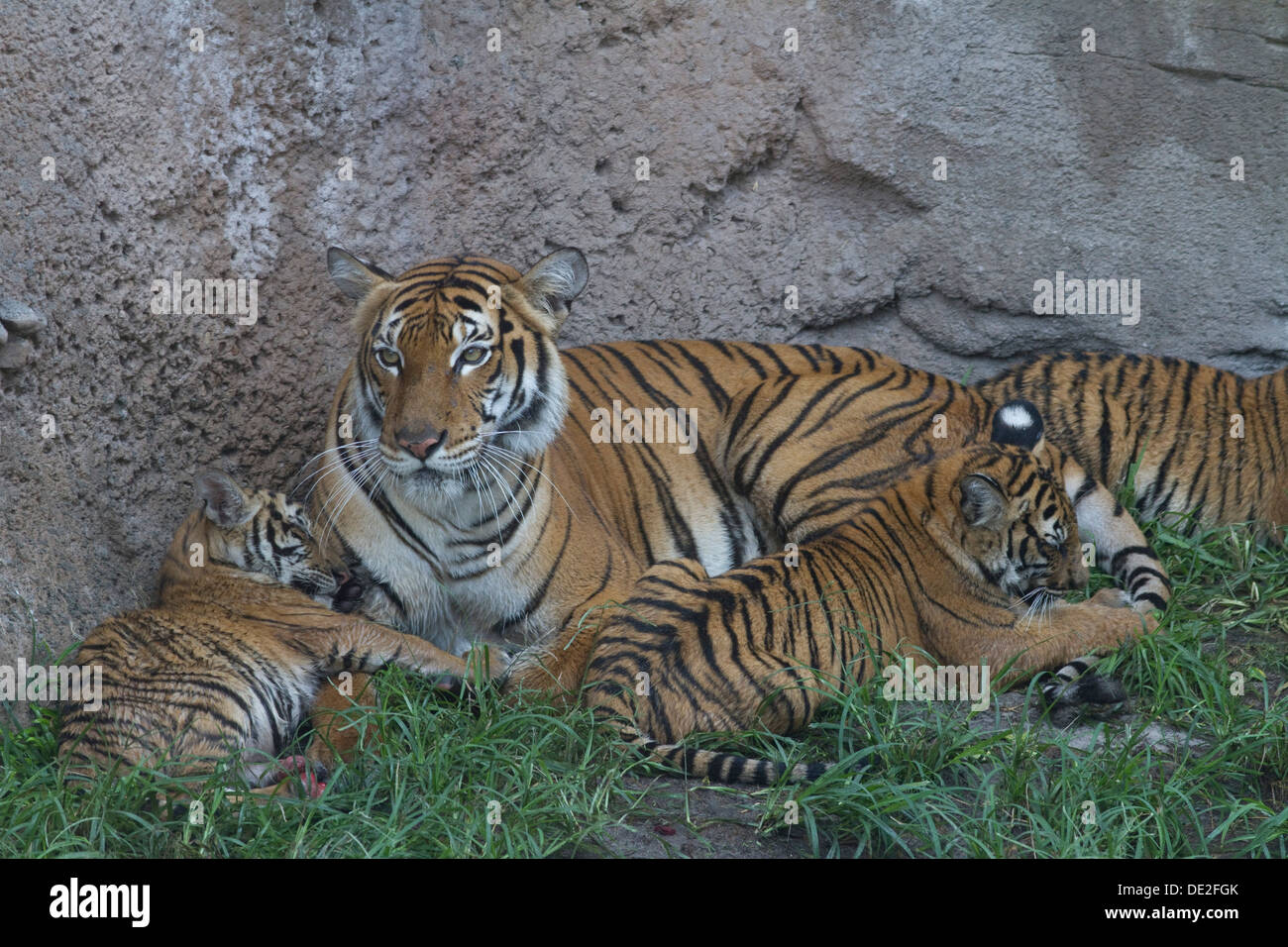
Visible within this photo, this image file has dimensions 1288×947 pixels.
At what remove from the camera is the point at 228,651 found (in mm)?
3848

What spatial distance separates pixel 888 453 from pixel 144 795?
2.63 metres

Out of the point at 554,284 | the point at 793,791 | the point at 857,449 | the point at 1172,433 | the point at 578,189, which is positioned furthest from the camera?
the point at 1172,433

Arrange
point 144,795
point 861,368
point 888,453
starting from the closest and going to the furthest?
point 144,795 → point 888,453 → point 861,368

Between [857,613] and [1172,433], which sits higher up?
[1172,433]

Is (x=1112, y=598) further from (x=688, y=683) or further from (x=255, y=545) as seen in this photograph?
(x=255, y=545)

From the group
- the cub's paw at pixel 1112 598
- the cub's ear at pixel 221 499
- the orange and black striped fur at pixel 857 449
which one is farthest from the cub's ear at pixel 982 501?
the cub's ear at pixel 221 499

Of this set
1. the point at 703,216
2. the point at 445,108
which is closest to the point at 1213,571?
the point at 703,216

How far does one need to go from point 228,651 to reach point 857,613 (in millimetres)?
1755

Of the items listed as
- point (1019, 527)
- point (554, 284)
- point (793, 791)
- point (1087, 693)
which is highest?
point (554, 284)

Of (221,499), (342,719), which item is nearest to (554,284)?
(221,499)

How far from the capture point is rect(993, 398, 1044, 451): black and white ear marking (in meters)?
4.69

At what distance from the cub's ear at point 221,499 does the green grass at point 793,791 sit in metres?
0.68

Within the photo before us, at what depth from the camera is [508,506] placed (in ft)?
13.8

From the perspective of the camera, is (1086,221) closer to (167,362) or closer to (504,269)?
(504,269)
